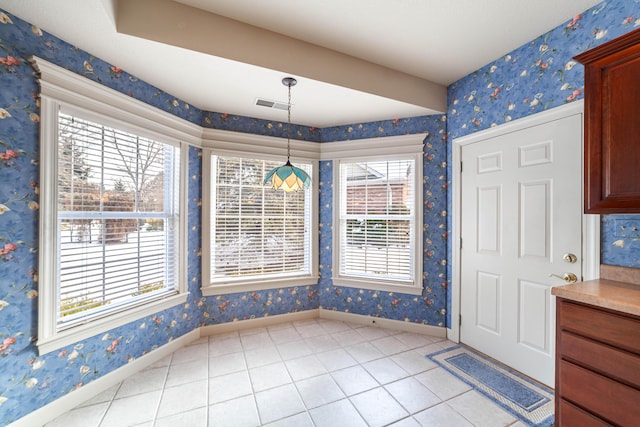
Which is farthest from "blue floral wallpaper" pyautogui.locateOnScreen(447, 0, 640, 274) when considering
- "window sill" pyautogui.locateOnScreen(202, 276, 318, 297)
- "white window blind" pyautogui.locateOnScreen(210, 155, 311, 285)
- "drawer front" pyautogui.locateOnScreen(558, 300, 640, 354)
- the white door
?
"window sill" pyautogui.locateOnScreen(202, 276, 318, 297)

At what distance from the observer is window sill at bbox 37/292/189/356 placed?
70.7 inches

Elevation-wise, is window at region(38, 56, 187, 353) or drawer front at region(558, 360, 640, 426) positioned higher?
window at region(38, 56, 187, 353)

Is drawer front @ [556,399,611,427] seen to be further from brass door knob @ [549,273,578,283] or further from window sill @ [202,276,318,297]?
window sill @ [202,276,318,297]

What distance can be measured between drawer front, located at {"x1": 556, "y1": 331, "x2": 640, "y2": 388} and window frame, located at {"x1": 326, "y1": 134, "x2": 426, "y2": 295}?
1692mm

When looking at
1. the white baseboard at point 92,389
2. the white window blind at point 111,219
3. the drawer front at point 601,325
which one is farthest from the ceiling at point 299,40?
the white baseboard at point 92,389

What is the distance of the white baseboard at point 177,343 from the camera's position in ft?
5.88

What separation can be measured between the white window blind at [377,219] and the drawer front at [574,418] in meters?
1.77

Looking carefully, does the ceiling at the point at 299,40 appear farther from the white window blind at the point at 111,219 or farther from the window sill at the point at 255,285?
the window sill at the point at 255,285

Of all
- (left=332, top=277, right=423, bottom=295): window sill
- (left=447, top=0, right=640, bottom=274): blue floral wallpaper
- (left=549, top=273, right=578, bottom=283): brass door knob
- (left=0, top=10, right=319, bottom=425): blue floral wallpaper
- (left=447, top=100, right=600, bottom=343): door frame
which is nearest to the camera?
(left=0, top=10, right=319, bottom=425): blue floral wallpaper

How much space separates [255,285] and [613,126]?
10.8 ft

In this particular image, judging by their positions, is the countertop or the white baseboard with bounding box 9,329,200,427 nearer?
the countertop

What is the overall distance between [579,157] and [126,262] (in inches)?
143

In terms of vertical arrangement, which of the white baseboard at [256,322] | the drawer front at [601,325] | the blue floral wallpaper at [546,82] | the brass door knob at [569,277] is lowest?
the white baseboard at [256,322]

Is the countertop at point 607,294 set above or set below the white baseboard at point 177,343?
above
